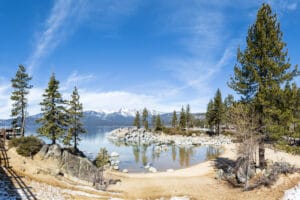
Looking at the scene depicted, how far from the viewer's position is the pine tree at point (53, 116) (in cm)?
2622

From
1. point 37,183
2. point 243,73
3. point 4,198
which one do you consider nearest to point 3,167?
point 37,183

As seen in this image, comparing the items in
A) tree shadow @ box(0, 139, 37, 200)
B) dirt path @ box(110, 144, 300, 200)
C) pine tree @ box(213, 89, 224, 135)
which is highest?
pine tree @ box(213, 89, 224, 135)

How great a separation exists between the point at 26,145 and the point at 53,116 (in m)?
5.17

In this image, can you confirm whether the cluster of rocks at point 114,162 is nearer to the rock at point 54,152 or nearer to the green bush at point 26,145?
the rock at point 54,152

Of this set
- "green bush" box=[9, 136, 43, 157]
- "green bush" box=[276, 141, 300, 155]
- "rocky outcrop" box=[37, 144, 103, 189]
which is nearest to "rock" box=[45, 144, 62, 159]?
"rocky outcrop" box=[37, 144, 103, 189]

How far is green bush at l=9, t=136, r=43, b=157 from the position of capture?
21.9 m

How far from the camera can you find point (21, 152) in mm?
21750

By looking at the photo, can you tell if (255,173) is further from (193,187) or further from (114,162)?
(114,162)

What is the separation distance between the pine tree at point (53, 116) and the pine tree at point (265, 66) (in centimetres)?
2177

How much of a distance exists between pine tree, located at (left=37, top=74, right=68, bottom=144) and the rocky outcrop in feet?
7.72

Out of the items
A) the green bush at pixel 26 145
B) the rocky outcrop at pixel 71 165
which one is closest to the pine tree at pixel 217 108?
the rocky outcrop at pixel 71 165

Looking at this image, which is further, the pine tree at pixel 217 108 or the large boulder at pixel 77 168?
the pine tree at pixel 217 108

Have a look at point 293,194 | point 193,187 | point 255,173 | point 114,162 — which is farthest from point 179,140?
point 293,194

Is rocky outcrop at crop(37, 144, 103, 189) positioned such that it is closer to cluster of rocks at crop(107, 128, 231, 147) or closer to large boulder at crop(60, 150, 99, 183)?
large boulder at crop(60, 150, 99, 183)
